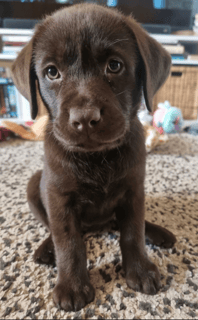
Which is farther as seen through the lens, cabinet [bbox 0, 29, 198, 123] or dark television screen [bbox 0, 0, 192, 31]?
dark television screen [bbox 0, 0, 192, 31]

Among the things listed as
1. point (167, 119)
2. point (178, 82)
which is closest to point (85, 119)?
point (167, 119)

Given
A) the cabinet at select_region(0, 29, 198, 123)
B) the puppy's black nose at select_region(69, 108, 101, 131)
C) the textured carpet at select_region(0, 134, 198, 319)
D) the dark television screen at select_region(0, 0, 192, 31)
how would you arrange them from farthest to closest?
the dark television screen at select_region(0, 0, 192, 31) < the cabinet at select_region(0, 29, 198, 123) < the textured carpet at select_region(0, 134, 198, 319) < the puppy's black nose at select_region(69, 108, 101, 131)

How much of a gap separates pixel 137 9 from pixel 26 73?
3.35m

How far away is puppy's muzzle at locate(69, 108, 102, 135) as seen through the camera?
2.33 feet

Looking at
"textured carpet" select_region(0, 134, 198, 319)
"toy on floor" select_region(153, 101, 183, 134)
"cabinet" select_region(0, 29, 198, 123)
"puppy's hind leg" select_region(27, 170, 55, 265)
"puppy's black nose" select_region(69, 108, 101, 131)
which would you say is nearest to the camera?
"puppy's black nose" select_region(69, 108, 101, 131)

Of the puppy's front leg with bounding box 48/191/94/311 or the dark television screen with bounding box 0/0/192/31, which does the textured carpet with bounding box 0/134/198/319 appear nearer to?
the puppy's front leg with bounding box 48/191/94/311

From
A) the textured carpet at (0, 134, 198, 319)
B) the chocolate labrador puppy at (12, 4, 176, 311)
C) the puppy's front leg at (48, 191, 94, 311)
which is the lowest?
the textured carpet at (0, 134, 198, 319)

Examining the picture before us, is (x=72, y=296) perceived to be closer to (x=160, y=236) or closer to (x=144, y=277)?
(x=144, y=277)

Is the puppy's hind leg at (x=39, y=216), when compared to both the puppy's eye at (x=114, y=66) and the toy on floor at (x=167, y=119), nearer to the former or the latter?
the puppy's eye at (x=114, y=66)

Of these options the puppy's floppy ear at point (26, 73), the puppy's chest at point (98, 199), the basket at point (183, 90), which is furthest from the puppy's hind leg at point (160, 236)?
the basket at point (183, 90)

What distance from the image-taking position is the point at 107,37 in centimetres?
82

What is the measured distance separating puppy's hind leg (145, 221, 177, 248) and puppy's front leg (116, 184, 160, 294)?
6.5 inches

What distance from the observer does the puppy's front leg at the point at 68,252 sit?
882mm

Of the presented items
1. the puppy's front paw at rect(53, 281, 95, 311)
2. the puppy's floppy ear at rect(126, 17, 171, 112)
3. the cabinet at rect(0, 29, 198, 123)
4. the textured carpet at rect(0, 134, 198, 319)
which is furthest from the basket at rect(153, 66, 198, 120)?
the puppy's front paw at rect(53, 281, 95, 311)
